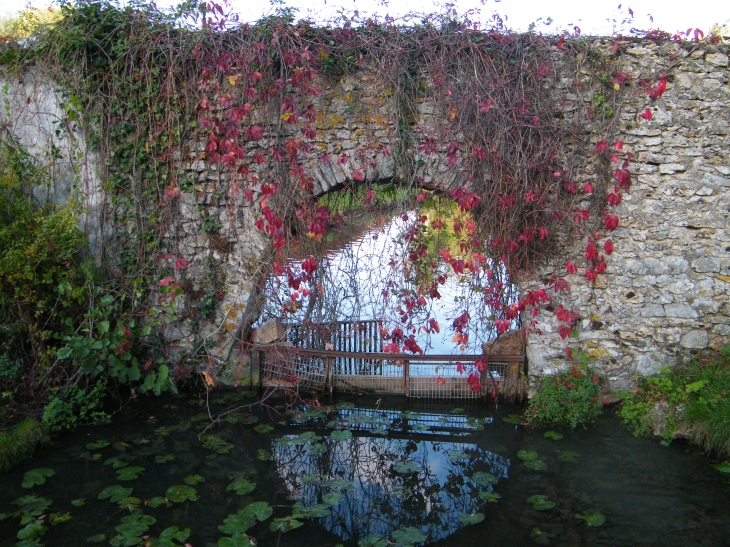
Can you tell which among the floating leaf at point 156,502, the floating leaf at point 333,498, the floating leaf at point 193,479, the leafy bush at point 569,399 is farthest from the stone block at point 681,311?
the floating leaf at point 156,502

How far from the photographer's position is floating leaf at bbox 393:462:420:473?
13.7 feet

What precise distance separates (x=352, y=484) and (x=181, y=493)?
116 centimetres

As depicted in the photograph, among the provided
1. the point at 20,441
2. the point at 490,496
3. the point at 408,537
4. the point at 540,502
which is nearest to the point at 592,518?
A: the point at 540,502

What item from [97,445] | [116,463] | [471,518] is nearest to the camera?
[471,518]

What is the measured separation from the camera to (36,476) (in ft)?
12.6

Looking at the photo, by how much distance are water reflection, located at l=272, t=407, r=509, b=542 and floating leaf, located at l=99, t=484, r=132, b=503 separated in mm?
1034

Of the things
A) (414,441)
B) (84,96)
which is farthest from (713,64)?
(84,96)

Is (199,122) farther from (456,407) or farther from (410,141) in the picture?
(456,407)

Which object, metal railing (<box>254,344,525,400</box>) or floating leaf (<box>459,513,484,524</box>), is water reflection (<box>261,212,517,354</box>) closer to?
metal railing (<box>254,344,525,400</box>)

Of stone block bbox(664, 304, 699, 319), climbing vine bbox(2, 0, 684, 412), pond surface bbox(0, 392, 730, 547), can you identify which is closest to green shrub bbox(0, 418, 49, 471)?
pond surface bbox(0, 392, 730, 547)

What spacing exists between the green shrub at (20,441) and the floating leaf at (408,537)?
9.05 feet

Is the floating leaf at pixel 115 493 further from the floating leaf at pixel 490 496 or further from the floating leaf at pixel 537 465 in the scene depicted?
Result: the floating leaf at pixel 537 465

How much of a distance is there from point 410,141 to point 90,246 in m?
3.19

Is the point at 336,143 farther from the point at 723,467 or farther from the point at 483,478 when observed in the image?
the point at 723,467
